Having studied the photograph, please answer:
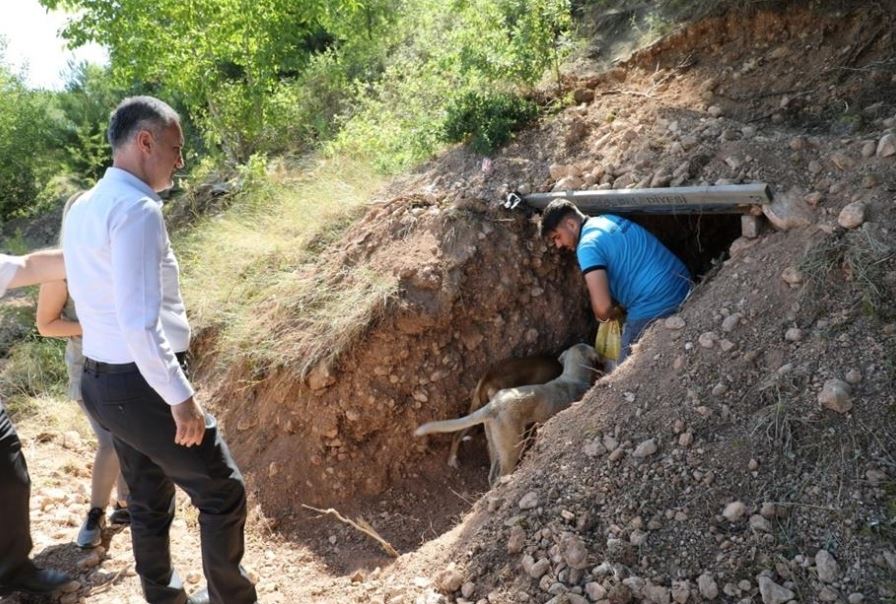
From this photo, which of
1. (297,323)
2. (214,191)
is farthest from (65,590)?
(214,191)

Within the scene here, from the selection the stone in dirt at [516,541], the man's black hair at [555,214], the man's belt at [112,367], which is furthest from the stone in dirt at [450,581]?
the man's black hair at [555,214]

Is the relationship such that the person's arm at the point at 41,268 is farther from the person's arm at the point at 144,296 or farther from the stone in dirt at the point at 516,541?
the stone in dirt at the point at 516,541

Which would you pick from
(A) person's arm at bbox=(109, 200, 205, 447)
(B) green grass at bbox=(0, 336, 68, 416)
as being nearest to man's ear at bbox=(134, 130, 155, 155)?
(A) person's arm at bbox=(109, 200, 205, 447)

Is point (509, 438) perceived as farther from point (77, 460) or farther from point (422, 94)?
point (422, 94)

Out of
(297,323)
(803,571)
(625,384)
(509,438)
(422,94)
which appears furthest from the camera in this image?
(422,94)

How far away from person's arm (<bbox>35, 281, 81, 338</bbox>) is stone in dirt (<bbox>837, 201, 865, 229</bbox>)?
12.6 feet

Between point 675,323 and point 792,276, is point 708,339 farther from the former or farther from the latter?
point 792,276

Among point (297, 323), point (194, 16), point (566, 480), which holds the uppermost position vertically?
point (194, 16)

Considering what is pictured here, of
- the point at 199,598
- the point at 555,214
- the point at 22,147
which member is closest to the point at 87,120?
the point at 22,147

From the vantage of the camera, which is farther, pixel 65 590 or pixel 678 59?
pixel 678 59

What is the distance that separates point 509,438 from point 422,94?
14.6 feet

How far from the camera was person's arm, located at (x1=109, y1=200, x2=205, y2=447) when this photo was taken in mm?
2605

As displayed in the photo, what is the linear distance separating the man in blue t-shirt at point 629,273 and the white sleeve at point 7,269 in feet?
9.90

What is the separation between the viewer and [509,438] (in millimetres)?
4430
